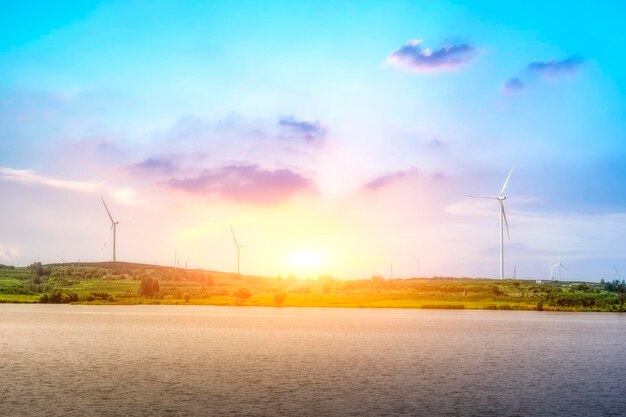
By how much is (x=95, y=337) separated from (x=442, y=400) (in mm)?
73690

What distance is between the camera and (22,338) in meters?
102

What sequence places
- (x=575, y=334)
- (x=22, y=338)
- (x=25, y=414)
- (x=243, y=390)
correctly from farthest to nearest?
(x=575, y=334)
(x=22, y=338)
(x=243, y=390)
(x=25, y=414)

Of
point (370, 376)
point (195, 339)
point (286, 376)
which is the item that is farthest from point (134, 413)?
point (195, 339)

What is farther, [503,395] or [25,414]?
[503,395]

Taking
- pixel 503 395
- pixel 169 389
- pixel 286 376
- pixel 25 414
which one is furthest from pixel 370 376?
pixel 25 414

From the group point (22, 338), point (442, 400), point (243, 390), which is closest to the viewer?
point (442, 400)

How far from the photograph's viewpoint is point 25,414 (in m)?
42.2

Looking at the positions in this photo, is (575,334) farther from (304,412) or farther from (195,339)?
(304,412)

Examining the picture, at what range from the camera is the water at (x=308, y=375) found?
46.4 metres

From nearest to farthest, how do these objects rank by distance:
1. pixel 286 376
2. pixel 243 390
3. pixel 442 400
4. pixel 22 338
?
1. pixel 442 400
2. pixel 243 390
3. pixel 286 376
4. pixel 22 338

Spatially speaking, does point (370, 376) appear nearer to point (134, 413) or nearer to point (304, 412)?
point (304, 412)

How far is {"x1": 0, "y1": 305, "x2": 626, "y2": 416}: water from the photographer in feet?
152

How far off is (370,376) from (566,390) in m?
17.6

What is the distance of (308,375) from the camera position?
62.9 m
